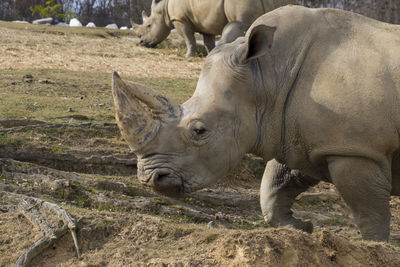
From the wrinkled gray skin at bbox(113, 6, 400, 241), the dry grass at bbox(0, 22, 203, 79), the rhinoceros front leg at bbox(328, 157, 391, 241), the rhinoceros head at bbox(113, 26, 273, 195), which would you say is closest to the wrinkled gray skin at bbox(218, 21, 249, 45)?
the wrinkled gray skin at bbox(113, 6, 400, 241)

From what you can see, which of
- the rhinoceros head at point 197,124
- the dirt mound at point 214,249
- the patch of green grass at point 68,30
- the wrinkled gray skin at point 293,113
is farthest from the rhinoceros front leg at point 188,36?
the dirt mound at point 214,249

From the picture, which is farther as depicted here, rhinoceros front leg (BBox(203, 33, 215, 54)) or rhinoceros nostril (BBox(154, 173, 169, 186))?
rhinoceros front leg (BBox(203, 33, 215, 54))

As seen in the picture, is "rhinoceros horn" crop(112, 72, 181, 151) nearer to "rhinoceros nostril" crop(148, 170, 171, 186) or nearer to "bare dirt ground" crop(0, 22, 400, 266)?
"rhinoceros nostril" crop(148, 170, 171, 186)

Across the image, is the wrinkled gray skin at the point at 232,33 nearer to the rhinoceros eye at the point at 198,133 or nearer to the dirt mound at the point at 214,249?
the rhinoceros eye at the point at 198,133

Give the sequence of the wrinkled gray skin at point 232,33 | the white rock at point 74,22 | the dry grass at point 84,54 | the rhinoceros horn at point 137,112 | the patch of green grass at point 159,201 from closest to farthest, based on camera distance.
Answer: the rhinoceros horn at point 137,112
the wrinkled gray skin at point 232,33
the patch of green grass at point 159,201
the dry grass at point 84,54
the white rock at point 74,22

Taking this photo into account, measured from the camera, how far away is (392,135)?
455 centimetres

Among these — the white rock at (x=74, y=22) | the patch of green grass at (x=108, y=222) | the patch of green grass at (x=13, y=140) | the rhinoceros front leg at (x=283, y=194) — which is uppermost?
the patch of green grass at (x=108, y=222)

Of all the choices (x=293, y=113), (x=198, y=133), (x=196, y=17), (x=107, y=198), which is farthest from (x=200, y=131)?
(x=196, y=17)

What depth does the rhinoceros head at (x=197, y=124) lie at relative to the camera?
446 centimetres

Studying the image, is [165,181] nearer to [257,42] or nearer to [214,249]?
[214,249]

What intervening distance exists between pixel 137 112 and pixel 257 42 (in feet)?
2.87

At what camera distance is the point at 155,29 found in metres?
16.8

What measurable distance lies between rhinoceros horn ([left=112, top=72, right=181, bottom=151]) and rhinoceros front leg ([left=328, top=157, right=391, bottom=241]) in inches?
43.0

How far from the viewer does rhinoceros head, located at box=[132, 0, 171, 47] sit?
16.8 meters
